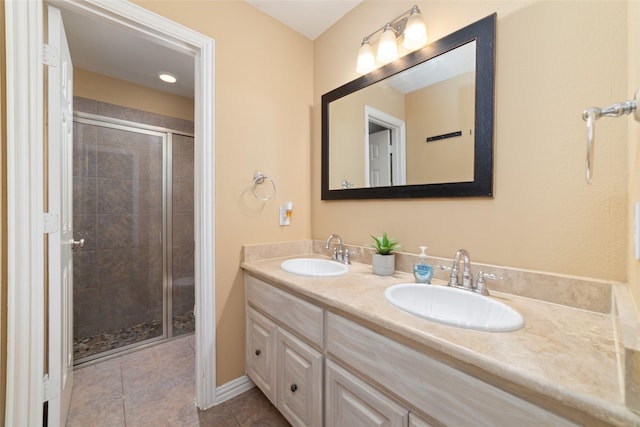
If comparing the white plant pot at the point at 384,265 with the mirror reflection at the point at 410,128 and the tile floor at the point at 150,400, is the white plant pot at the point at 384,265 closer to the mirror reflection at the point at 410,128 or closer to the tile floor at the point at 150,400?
the mirror reflection at the point at 410,128

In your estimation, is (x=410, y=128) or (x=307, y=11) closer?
(x=410, y=128)

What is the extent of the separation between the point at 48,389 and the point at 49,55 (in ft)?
4.81

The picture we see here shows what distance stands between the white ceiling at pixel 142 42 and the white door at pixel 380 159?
88 centimetres

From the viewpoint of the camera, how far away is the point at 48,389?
1125mm

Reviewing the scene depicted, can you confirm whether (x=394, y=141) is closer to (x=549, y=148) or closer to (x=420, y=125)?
(x=420, y=125)

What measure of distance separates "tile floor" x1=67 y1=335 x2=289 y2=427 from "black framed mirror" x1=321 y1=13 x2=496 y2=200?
136 centimetres

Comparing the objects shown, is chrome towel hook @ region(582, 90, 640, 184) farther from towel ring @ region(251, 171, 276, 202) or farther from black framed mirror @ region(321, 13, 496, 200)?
towel ring @ region(251, 171, 276, 202)

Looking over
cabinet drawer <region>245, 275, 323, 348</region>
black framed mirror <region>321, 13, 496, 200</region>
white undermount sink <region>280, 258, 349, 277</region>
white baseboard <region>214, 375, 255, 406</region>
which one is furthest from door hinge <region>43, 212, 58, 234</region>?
black framed mirror <region>321, 13, 496, 200</region>

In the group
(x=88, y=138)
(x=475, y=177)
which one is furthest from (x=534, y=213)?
(x=88, y=138)

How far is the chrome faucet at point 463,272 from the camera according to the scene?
106cm

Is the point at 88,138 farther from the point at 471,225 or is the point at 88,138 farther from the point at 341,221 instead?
the point at 471,225

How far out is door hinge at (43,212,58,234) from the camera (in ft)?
3.58

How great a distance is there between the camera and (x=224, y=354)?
5.06ft

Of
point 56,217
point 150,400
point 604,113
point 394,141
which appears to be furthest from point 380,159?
point 150,400
